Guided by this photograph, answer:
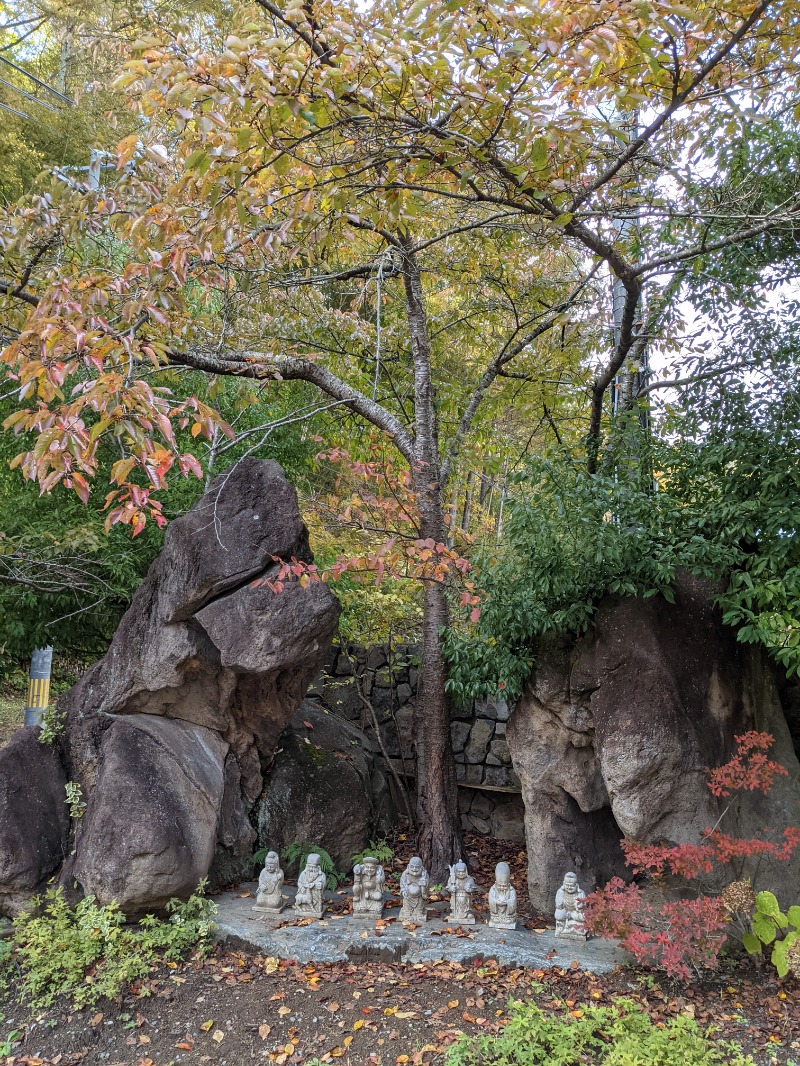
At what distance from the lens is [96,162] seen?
4.33m

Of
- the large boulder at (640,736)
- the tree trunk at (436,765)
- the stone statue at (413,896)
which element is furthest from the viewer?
the tree trunk at (436,765)

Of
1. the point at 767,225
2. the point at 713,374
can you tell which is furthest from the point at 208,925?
the point at 767,225

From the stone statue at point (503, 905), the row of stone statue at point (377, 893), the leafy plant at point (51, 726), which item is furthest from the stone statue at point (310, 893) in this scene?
the leafy plant at point (51, 726)

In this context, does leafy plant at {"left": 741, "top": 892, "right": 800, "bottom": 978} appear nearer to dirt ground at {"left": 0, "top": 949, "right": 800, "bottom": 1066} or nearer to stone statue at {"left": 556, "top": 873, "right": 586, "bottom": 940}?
dirt ground at {"left": 0, "top": 949, "right": 800, "bottom": 1066}

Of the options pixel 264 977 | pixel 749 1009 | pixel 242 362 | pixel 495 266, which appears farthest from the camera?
pixel 495 266

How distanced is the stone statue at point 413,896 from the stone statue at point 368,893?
0.19m

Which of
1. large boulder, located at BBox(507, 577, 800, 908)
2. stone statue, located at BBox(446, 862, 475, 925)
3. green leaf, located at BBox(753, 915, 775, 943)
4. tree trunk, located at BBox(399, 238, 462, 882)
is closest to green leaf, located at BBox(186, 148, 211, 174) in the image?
tree trunk, located at BBox(399, 238, 462, 882)

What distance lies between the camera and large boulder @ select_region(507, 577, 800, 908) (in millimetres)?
5402

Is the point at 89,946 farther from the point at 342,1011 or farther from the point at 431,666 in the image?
the point at 431,666

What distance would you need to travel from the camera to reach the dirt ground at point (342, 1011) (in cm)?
439

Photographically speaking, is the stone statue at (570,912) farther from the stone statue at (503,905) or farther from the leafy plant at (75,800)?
the leafy plant at (75,800)

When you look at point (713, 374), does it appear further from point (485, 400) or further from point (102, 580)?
point (102, 580)

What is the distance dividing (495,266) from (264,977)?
22.2 ft

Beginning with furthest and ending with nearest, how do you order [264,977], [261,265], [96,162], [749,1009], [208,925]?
[261,265] → [208,925] → [264,977] → [749,1009] → [96,162]
